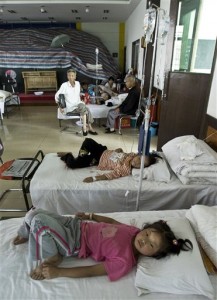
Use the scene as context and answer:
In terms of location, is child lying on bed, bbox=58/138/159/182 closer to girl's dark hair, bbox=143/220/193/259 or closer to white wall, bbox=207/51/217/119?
white wall, bbox=207/51/217/119

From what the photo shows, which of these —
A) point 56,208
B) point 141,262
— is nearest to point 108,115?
point 56,208

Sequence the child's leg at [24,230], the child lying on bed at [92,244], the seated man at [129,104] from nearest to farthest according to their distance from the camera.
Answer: the child lying on bed at [92,244] → the child's leg at [24,230] → the seated man at [129,104]

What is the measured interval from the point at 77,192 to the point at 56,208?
241 mm

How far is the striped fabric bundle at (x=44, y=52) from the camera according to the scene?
6.61m

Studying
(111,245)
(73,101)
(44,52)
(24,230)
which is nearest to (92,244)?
(111,245)

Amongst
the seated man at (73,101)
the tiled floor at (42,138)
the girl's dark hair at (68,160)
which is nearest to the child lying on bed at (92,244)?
the girl's dark hair at (68,160)

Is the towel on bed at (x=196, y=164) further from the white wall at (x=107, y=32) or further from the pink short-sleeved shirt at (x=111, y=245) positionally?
the white wall at (x=107, y=32)

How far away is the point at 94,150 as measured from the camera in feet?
7.56

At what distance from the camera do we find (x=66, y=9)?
5863 mm

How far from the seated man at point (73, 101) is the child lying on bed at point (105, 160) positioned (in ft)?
5.90

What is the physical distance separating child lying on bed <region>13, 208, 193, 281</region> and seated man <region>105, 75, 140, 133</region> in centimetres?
293

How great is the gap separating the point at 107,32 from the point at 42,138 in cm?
600

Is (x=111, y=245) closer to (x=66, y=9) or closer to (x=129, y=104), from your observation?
(x=129, y=104)

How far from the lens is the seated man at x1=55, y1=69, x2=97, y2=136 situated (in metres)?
4.04
